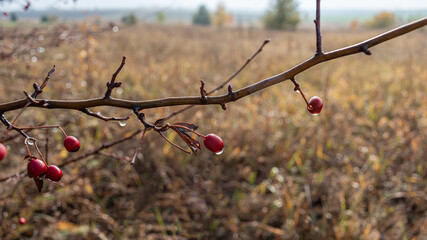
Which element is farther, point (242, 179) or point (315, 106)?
point (242, 179)

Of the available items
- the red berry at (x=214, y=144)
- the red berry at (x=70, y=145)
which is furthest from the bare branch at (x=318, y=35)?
the red berry at (x=70, y=145)

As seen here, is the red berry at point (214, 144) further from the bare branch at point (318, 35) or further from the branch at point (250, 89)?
the bare branch at point (318, 35)

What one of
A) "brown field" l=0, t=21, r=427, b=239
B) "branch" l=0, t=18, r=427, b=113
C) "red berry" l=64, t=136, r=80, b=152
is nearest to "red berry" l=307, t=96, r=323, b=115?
"branch" l=0, t=18, r=427, b=113

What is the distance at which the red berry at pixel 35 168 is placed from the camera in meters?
0.55

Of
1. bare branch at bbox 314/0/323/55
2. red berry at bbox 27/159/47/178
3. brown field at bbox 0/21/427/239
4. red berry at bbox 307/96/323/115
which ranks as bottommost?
brown field at bbox 0/21/427/239

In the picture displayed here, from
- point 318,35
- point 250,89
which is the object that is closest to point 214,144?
point 250,89

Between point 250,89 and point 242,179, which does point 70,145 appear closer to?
point 250,89

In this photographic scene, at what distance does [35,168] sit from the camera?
554 mm

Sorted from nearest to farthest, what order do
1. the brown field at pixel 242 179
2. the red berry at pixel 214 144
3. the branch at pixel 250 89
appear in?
the branch at pixel 250 89 < the red berry at pixel 214 144 < the brown field at pixel 242 179

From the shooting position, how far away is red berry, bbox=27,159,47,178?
55 centimetres

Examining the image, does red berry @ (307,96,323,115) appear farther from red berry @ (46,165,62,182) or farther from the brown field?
the brown field

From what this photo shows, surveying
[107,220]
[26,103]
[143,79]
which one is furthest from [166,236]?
[143,79]

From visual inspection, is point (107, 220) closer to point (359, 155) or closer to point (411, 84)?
point (359, 155)

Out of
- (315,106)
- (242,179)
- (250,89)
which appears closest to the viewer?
(250,89)
